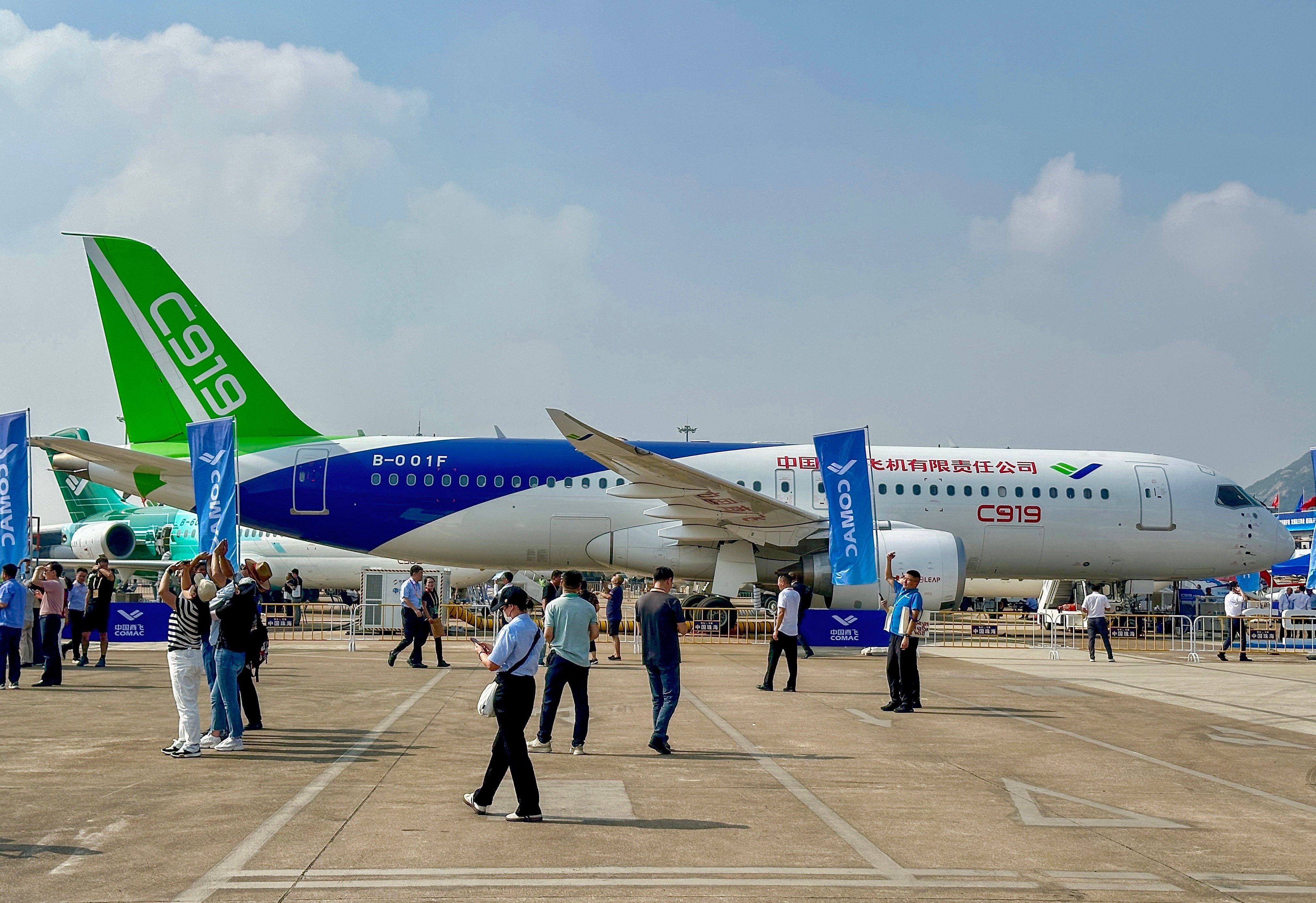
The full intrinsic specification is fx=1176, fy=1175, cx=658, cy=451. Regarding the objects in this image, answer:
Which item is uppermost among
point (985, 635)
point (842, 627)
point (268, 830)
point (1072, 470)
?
point (1072, 470)

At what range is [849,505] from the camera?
21766 millimetres

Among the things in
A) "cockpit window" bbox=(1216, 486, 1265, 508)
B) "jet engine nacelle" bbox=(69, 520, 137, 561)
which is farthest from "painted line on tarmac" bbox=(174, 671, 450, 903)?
"jet engine nacelle" bbox=(69, 520, 137, 561)

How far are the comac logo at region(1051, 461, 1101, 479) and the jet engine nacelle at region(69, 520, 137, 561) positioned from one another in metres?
41.0

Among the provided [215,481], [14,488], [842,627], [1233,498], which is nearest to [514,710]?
[842,627]

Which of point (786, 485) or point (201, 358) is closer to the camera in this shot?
point (201, 358)

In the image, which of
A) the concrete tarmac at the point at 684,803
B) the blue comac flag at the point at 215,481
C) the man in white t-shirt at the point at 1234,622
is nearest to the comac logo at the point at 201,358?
the blue comac flag at the point at 215,481

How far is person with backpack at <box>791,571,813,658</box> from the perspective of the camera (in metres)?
15.9

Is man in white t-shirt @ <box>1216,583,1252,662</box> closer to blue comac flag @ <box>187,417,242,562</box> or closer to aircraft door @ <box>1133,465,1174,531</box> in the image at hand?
aircraft door @ <box>1133,465,1174,531</box>

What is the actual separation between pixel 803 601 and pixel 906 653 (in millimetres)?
5732

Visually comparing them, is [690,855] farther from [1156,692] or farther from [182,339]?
[182,339]

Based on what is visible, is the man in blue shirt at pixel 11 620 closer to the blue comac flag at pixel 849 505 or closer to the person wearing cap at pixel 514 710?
the person wearing cap at pixel 514 710

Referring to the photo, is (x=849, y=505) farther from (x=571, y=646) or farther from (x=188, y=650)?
(x=188, y=650)

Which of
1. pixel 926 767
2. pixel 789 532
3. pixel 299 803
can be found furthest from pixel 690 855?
pixel 789 532

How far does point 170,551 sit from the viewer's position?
46.8 metres
